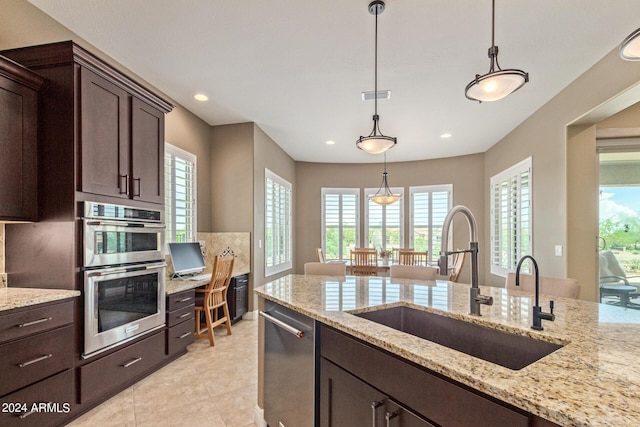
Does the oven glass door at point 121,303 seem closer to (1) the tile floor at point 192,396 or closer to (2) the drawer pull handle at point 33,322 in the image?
(2) the drawer pull handle at point 33,322

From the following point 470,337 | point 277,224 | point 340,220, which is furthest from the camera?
point 340,220

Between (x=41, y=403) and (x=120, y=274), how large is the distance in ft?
2.92

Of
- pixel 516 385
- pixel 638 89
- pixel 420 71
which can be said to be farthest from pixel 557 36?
pixel 516 385

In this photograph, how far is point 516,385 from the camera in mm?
799

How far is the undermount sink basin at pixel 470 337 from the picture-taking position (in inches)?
49.7

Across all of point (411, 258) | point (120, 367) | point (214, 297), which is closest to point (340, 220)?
point (411, 258)

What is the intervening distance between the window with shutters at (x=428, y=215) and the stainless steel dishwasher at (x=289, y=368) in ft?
18.9

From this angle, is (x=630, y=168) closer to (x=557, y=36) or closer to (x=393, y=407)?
(x=557, y=36)

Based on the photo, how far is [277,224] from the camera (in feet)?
19.6

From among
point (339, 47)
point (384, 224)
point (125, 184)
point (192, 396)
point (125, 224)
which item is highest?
point (339, 47)

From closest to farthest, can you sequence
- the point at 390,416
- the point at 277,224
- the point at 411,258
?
the point at 390,416, the point at 411,258, the point at 277,224

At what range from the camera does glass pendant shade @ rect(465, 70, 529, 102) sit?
1828mm

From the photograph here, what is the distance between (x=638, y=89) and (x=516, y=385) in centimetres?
313

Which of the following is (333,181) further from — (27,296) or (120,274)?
(27,296)
